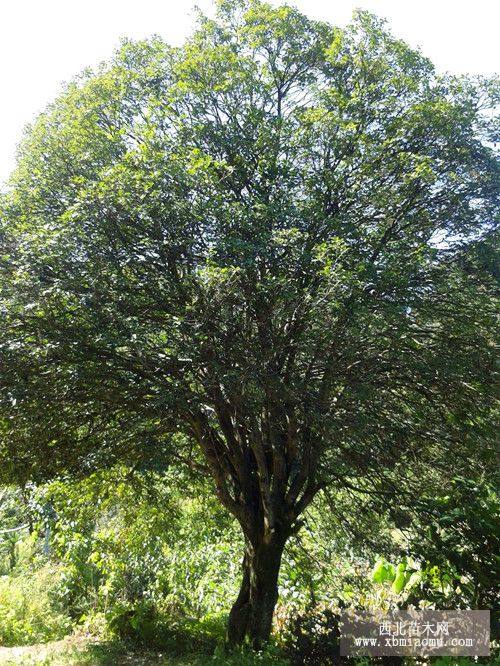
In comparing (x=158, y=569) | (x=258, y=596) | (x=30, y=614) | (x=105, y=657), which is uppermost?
(x=158, y=569)

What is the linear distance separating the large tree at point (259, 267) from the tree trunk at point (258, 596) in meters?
0.03

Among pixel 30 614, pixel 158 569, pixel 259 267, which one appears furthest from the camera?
pixel 158 569

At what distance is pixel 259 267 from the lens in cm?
586

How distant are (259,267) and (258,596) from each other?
4.44 m

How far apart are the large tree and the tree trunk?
0.09ft

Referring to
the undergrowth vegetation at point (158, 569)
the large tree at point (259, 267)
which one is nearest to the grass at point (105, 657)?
the undergrowth vegetation at point (158, 569)

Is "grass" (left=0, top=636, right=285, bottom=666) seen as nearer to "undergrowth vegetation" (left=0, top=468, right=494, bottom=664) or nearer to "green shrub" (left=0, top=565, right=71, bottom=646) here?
"undergrowth vegetation" (left=0, top=468, right=494, bottom=664)

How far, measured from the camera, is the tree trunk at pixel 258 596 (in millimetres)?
7270

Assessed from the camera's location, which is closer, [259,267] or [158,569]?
[259,267]

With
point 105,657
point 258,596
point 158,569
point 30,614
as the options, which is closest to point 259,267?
point 258,596

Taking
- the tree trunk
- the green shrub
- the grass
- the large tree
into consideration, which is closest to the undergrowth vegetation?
the green shrub

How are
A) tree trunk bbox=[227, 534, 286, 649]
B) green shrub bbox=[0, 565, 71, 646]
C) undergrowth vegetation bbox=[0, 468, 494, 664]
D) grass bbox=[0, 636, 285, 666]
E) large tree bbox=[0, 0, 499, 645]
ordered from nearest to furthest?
large tree bbox=[0, 0, 499, 645], grass bbox=[0, 636, 285, 666], tree trunk bbox=[227, 534, 286, 649], undergrowth vegetation bbox=[0, 468, 494, 664], green shrub bbox=[0, 565, 71, 646]

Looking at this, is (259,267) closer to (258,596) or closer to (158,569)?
(258,596)

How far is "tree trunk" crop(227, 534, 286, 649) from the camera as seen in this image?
23.9 feet
